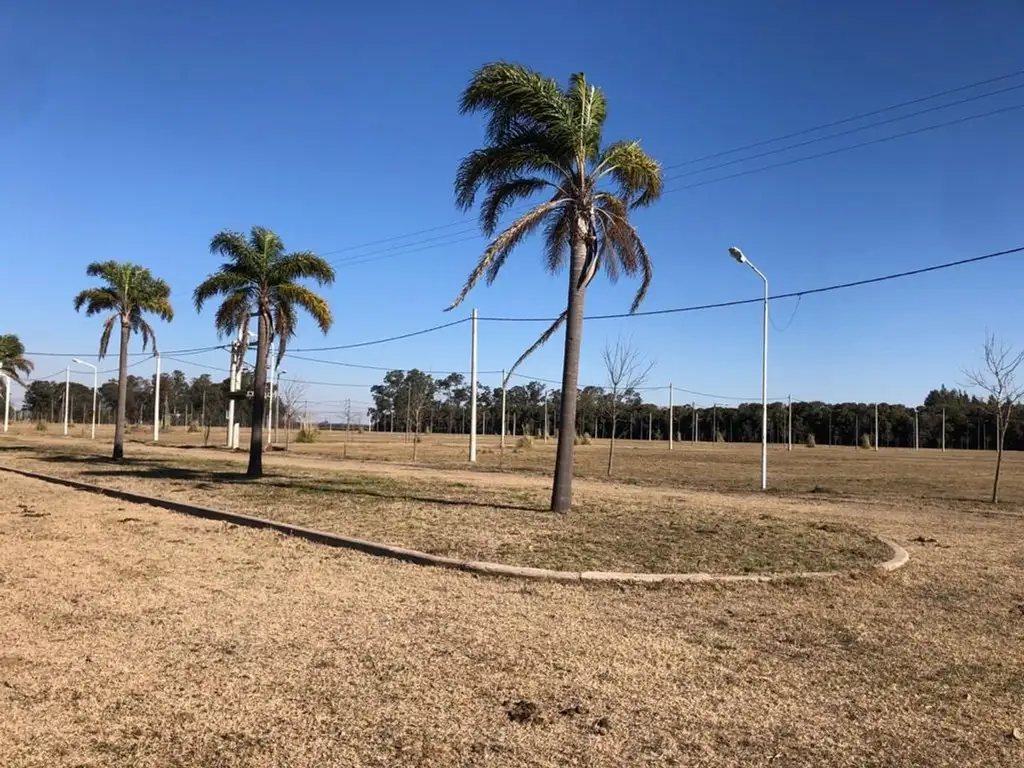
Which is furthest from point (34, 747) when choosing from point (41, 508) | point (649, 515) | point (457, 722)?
point (41, 508)

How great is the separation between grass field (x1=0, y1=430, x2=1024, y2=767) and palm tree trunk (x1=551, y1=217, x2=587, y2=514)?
1455 mm

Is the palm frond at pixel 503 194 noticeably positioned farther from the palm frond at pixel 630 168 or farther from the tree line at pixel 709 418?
the tree line at pixel 709 418

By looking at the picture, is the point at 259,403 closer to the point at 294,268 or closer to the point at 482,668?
the point at 294,268

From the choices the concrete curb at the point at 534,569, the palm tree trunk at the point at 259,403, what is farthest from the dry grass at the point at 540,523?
the palm tree trunk at the point at 259,403

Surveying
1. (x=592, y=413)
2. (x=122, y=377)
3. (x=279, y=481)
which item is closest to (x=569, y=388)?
(x=279, y=481)

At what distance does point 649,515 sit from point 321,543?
17.8ft

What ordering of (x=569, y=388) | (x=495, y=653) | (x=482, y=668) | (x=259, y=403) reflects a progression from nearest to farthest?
(x=482, y=668)
(x=495, y=653)
(x=569, y=388)
(x=259, y=403)

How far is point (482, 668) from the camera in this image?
16.9 feet

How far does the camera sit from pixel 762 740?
4039 mm

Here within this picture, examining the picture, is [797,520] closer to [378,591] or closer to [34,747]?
[378,591]

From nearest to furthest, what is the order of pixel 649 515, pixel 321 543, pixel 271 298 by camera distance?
pixel 321 543, pixel 649 515, pixel 271 298

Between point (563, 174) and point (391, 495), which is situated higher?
point (563, 174)

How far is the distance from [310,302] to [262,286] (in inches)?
57.5

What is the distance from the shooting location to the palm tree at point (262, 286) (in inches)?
850
